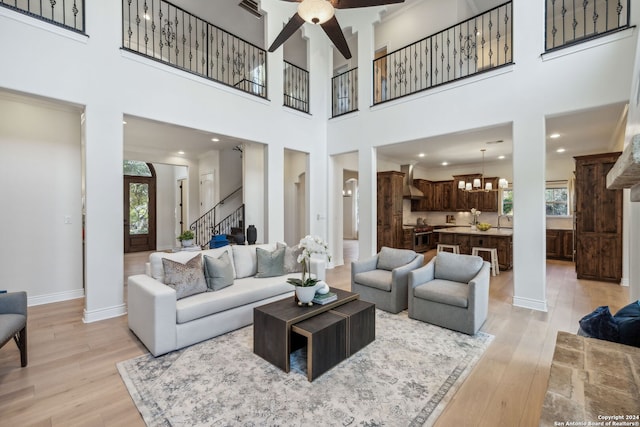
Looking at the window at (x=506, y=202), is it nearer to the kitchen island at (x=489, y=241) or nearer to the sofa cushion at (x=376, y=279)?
the kitchen island at (x=489, y=241)

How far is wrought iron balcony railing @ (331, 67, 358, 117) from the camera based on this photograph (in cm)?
658

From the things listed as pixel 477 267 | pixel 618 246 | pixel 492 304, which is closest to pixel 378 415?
pixel 477 267

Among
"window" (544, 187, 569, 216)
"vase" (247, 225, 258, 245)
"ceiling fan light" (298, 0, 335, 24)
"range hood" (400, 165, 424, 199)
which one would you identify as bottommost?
"vase" (247, 225, 258, 245)

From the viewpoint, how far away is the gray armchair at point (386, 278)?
3.57 metres

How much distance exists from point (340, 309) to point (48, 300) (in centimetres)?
423

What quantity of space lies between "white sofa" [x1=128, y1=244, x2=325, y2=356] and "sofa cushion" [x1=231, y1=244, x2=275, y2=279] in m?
0.03

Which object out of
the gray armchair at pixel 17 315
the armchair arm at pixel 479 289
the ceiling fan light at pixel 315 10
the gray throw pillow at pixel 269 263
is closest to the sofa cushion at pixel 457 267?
the armchair arm at pixel 479 289

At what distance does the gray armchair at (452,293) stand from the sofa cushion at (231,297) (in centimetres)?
161

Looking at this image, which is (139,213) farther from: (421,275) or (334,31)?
(421,275)

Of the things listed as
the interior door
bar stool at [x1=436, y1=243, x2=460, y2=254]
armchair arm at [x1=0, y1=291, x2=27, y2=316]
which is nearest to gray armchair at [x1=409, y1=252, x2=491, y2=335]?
bar stool at [x1=436, y1=243, x2=460, y2=254]

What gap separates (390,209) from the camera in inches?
294

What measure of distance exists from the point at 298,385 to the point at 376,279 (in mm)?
1898

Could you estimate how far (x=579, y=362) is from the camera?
147cm

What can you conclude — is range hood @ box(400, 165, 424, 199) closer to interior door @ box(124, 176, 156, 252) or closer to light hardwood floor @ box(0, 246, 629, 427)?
light hardwood floor @ box(0, 246, 629, 427)
